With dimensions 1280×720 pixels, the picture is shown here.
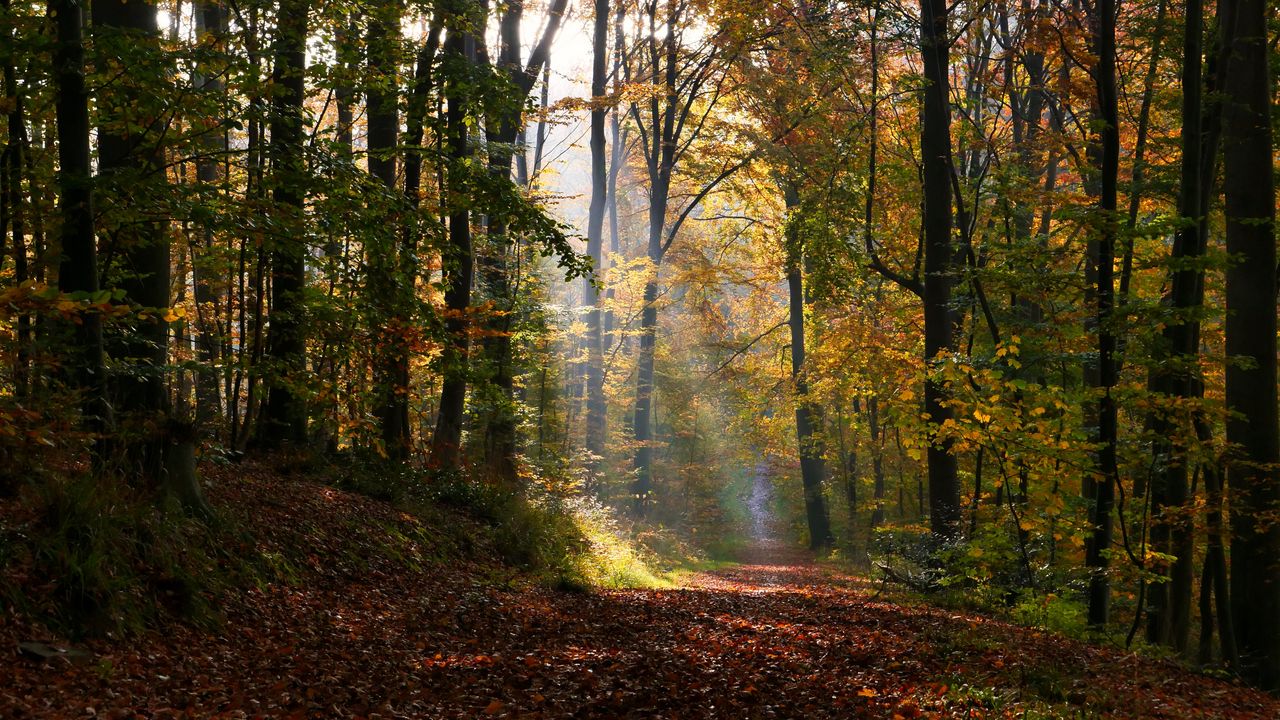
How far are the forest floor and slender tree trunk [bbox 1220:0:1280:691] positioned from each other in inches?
57.2

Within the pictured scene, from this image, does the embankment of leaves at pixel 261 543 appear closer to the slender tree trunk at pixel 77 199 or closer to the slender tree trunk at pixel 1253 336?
the slender tree trunk at pixel 77 199

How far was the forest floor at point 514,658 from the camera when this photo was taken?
4.64 meters

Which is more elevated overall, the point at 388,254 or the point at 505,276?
the point at 505,276

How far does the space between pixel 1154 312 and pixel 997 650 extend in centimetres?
361

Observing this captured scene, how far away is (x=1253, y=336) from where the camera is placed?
884 centimetres

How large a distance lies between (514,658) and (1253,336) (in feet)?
27.2

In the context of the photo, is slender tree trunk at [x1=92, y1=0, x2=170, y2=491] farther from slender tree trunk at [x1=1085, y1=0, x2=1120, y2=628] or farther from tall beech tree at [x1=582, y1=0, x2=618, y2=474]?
tall beech tree at [x1=582, y1=0, x2=618, y2=474]

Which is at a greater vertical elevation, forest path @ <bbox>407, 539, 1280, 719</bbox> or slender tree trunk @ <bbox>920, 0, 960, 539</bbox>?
slender tree trunk @ <bbox>920, 0, 960, 539</bbox>

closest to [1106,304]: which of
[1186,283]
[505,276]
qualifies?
[1186,283]

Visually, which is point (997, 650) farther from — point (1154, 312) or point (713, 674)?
point (1154, 312)

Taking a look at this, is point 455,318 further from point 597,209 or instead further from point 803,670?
point 597,209

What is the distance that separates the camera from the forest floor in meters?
4.64

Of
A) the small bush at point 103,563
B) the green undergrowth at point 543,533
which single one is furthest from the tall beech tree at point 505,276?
the small bush at point 103,563

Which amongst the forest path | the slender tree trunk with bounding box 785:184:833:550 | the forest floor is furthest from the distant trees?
the slender tree trunk with bounding box 785:184:833:550
